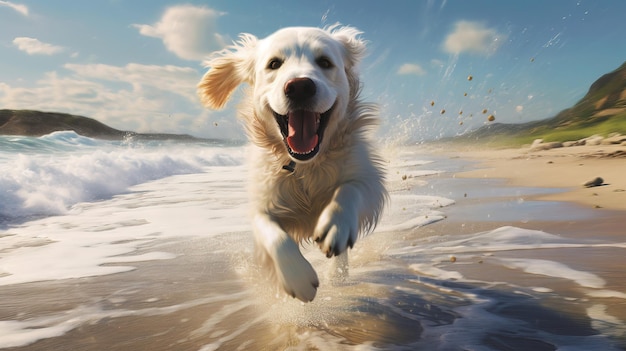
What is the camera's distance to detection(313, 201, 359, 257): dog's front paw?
3115 mm

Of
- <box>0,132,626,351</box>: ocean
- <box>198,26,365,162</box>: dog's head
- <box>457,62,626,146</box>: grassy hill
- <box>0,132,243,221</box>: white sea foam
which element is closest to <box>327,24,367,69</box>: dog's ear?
<box>198,26,365,162</box>: dog's head

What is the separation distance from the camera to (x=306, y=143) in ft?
11.9

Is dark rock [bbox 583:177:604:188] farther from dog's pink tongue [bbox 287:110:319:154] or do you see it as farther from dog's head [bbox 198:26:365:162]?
dog's pink tongue [bbox 287:110:319:154]

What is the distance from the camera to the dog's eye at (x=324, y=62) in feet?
12.5

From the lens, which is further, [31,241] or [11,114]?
[11,114]

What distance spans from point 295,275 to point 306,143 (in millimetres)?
972

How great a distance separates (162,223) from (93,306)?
395 cm

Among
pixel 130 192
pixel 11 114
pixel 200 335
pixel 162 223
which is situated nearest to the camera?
pixel 200 335

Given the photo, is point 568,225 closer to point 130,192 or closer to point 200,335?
point 200,335

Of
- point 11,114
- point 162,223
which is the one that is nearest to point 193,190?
point 162,223

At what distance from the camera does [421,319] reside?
345 centimetres

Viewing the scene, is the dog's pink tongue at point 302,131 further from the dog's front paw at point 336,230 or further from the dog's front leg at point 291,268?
the dog's front leg at point 291,268

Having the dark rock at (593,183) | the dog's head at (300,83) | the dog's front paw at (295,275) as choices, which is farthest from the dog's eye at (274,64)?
the dark rock at (593,183)

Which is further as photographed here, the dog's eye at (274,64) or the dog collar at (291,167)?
the dog collar at (291,167)
